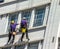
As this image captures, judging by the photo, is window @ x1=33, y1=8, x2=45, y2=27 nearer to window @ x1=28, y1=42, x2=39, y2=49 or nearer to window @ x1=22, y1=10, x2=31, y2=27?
window @ x1=22, y1=10, x2=31, y2=27

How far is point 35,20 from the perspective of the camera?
27.8 m

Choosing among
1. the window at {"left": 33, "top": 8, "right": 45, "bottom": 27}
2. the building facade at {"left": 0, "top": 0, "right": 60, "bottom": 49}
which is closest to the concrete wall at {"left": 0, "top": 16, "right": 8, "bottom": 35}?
the building facade at {"left": 0, "top": 0, "right": 60, "bottom": 49}

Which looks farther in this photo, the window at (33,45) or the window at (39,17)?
the window at (39,17)

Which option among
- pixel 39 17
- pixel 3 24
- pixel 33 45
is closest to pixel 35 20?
pixel 39 17

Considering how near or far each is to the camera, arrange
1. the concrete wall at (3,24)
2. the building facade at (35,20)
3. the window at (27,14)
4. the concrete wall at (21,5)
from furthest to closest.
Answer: the concrete wall at (3,24) → the window at (27,14) → the concrete wall at (21,5) → the building facade at (35,20)

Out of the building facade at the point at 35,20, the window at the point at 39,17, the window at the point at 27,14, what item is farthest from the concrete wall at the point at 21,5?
the window at the point at 39,17

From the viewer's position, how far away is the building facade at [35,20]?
26281 mm

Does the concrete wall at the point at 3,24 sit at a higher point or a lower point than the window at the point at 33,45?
higher

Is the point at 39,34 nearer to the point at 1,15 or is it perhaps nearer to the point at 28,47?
the point at 28,47

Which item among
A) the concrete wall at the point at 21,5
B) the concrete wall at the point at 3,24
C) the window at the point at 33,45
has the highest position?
the concrete wall at the point at 21,5

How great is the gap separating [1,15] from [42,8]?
3440mm

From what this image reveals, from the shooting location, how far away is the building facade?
2628cm

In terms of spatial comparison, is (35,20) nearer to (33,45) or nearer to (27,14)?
(27,14)

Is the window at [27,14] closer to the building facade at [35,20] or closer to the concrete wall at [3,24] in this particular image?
the building facade at [35,20]
